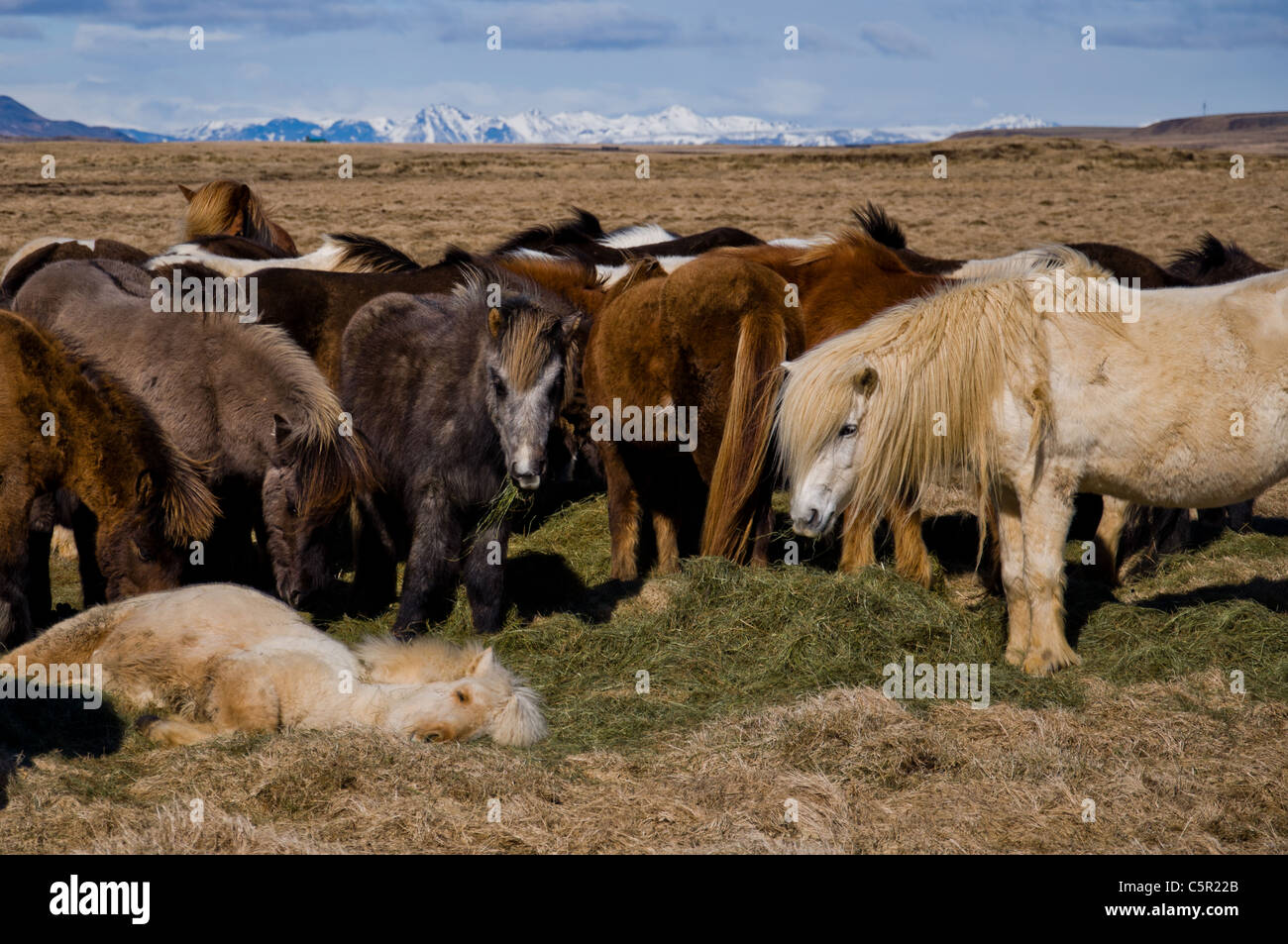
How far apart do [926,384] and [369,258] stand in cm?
521

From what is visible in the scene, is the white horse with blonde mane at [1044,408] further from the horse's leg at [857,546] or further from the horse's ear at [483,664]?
the horse's ear at [483,664]

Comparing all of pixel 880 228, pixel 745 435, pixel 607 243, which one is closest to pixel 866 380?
pixel 745 435

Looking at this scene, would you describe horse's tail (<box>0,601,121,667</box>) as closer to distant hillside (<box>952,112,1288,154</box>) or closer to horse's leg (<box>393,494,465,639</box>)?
horse's leg (<box>393,494,465,639</box>)

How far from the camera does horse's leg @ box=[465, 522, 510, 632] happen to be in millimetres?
5219

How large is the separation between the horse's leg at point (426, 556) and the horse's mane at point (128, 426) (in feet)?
3.19

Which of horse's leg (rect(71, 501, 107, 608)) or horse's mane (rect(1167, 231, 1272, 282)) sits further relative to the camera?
horse's mane (rect(1167, 231, 1272, 282))

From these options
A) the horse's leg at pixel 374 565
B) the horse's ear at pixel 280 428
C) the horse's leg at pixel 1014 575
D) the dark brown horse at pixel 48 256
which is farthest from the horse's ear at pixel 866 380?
the dark brown horse at pixel 48 256

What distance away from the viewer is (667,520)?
21.2 feet

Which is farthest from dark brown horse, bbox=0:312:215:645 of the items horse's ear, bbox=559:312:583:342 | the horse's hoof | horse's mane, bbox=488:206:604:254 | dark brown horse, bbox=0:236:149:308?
horse's mane, bbox=488:206:604:254

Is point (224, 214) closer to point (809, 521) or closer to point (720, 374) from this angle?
point (720, 374)

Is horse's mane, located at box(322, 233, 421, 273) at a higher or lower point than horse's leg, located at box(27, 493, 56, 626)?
higher

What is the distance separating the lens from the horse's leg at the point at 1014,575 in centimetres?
502

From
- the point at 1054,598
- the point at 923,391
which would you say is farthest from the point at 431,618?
the point at 1054,598

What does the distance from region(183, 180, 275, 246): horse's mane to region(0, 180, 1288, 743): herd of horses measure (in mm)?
4736
